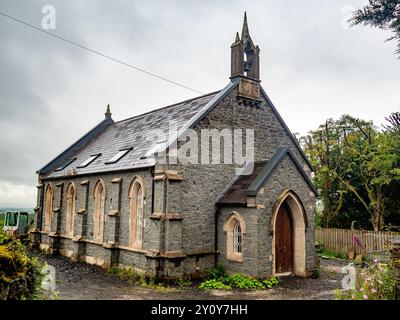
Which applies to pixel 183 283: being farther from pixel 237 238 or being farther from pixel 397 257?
pixel 397 257

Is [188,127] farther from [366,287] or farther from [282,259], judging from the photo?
[366,287]

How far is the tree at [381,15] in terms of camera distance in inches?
279

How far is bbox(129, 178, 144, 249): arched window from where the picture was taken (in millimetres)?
17328

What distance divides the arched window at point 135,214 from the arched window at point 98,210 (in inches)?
128

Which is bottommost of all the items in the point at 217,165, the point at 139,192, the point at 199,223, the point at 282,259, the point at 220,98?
the point at 282,259

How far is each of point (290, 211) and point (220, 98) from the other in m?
6.41

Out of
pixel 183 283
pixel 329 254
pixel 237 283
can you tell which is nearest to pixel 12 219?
pixel 183 283

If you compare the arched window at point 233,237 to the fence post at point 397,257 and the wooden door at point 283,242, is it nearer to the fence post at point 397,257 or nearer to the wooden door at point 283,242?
the wooden door at point 283,242

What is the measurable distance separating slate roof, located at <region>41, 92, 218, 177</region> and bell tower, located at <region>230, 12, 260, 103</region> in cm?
182

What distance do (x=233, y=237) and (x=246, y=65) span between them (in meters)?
9.22

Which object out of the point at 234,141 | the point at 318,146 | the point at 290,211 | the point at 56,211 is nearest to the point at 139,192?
the point at 234,141

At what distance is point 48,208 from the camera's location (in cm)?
2703

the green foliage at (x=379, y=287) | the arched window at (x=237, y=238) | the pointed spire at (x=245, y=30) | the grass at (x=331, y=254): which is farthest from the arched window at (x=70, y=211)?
the green foliage at (x=379, y=287)
